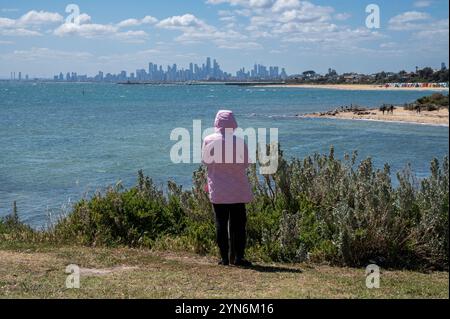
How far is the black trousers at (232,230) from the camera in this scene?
7.49m

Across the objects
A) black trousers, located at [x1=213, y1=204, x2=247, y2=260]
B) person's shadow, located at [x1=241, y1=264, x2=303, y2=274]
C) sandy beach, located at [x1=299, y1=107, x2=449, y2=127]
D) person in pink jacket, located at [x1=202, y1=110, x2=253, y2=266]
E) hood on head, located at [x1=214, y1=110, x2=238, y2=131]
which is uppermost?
hood on head, located at [x1=214, y1=110, x2=238, y2=131]

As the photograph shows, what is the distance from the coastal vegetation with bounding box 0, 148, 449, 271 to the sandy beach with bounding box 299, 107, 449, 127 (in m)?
47.8

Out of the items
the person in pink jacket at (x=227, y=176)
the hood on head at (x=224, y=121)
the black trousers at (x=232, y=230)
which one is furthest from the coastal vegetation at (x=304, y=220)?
the hood on head at (x=224, y=121)

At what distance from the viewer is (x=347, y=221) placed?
7.92m

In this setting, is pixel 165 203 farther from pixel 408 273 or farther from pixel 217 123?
pixel 408 273

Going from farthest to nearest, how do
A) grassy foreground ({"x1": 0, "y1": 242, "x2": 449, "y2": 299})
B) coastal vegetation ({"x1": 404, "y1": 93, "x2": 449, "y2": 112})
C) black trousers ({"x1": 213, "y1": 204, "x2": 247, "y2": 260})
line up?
coastal vegetation ({"x1": 404, "y1": 93, "x2": 449, "y2": 112}) → black trousers ({"x1": 213, "y1": 204, "x2": 247, "y2": 260}) → grassy foreground ({"x1": 0, "y1": 242, "x2": 449, "y2": 299})

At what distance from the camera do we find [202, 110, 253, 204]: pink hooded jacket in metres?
7.24

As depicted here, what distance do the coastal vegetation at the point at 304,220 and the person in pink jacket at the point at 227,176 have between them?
0.74 meters

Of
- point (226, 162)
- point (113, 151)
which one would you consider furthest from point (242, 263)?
point (113, 151)

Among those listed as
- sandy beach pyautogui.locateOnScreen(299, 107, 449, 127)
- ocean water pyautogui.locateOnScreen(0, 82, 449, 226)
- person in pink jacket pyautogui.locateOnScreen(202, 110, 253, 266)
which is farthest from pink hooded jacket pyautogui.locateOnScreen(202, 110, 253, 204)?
sandy beach pyautogui.locateOnScreen(299, 107, 449, 127)

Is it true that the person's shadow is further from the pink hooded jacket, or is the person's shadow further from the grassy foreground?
the pink hooded jacket

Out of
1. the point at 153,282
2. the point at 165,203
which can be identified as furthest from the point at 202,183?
the point at 153,282

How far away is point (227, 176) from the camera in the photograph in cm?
735
